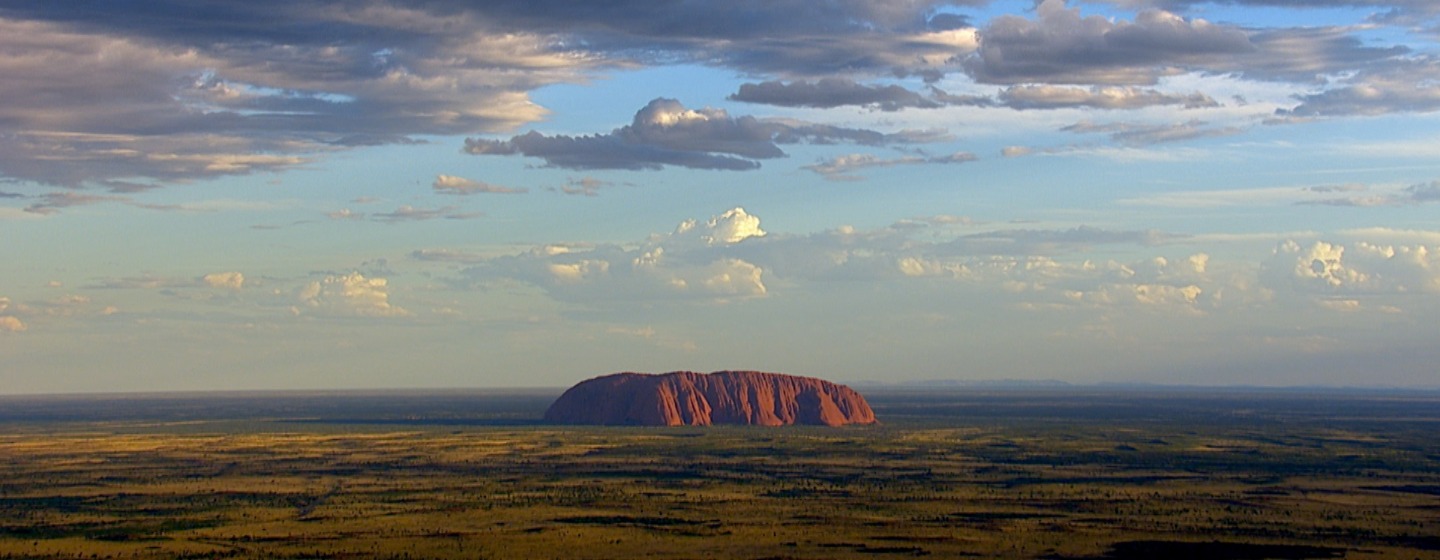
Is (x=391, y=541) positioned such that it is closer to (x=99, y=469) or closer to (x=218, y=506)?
(x=218, y=506)

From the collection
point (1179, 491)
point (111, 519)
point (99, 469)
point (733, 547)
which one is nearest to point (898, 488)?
point (1179, 491)

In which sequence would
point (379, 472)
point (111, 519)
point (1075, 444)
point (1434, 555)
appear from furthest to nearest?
point (1075, 444), point (379, 472), point (111, 519), point (1434, 555)

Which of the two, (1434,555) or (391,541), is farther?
(391,541)

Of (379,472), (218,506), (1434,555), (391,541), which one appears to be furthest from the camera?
(379,472)

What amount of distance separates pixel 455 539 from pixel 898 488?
44336mm

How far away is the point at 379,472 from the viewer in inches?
6068

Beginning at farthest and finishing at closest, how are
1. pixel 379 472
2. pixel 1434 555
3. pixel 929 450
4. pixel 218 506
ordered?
1. pixel 929 450
2. pixel 379 472
3. pixel 218 506
4. pixel 1434 555

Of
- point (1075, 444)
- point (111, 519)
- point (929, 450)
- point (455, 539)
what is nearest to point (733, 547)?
point (455, 539)

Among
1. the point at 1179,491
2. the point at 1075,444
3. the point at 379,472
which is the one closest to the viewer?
the point at 1179,491

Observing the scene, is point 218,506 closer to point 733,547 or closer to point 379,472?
point 379,472

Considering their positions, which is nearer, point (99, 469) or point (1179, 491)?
point (1179, 491)

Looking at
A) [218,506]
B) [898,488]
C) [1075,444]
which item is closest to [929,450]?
[1075,444]

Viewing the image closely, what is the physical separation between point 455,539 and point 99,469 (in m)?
76.0

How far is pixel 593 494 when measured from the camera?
427ft
